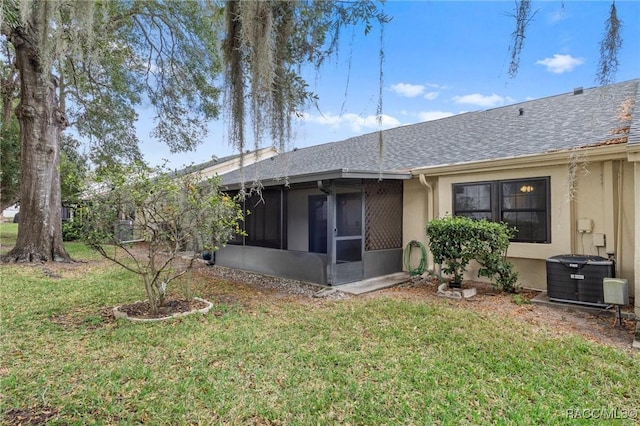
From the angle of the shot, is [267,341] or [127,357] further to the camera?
[267,341]

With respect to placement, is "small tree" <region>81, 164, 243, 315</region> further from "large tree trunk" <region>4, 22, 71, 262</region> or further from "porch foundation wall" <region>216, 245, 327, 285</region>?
"large tree trunk" <region>4, 22, 71, 262</region>

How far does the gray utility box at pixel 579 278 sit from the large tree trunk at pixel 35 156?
1199 cm

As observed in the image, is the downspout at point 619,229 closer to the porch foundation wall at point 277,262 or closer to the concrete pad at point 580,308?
the concrete pad at point 580,308

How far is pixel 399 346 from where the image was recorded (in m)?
3.93

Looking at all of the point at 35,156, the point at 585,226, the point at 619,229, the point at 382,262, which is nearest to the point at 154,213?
the point at 382,262

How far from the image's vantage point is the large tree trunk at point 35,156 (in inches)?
367

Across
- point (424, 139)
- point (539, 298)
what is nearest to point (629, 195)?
point (539, 298)

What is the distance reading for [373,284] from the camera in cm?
736

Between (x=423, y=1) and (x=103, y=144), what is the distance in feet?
49.6

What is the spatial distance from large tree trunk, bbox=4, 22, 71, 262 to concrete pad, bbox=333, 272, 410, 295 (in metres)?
8.63

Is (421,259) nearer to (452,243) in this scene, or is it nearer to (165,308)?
(452,243)

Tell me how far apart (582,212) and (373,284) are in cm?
410

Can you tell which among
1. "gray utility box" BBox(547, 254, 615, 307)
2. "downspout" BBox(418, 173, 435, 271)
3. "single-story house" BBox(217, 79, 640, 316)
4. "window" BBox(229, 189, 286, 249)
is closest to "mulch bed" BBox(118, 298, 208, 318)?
"single-story house" BBox(217, 79, 640, 316)

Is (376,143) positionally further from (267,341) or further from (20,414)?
A: (20,414)
